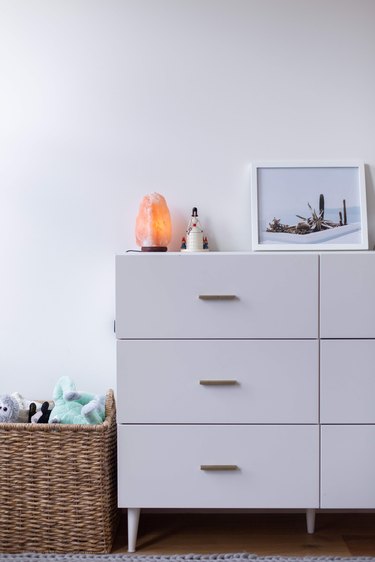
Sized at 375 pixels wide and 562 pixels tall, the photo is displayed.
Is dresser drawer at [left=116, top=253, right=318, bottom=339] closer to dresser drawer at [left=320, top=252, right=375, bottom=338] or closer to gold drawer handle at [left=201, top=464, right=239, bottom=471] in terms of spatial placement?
dresser drawer at [left=320, top=252, right=375, bottom=338]

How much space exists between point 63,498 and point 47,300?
0.72m

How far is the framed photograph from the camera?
2.27 metres

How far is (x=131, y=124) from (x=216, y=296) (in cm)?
80

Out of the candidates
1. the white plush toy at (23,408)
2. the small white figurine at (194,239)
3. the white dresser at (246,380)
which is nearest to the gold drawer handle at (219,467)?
the white dresser at (246,380)

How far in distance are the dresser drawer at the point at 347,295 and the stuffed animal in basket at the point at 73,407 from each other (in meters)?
0.76

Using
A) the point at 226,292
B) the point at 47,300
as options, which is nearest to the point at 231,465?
the point at 226,292

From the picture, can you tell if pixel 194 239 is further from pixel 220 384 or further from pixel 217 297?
pixel 220 384

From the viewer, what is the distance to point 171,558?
1950 mm

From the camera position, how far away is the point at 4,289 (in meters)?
2.35

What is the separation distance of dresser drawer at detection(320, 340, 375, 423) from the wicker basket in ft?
2.27

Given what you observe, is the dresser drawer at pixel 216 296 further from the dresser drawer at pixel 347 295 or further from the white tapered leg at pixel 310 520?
the white tapered leg at pixel 310 520

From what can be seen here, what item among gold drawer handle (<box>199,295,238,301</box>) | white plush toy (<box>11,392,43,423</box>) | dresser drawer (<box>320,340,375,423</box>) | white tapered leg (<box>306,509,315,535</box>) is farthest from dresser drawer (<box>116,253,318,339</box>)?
white tapered leg (<box>306,509,315,535</box>)

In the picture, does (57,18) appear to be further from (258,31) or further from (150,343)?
(150,343)

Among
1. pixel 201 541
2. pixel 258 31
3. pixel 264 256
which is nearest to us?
pixel 264 256
